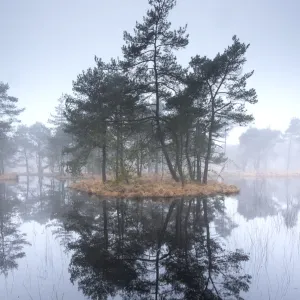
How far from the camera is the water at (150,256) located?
4770 mm

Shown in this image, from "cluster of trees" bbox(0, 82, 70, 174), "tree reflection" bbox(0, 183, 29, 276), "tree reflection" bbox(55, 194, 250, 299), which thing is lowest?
"tree reflection" bbox(0, 183, 29, 276)

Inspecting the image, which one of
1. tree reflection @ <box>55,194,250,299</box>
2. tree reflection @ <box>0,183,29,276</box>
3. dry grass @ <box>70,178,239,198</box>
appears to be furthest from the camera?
dry grass @ <box>70,178,239,198</box>

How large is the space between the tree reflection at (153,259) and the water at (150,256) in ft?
0.07

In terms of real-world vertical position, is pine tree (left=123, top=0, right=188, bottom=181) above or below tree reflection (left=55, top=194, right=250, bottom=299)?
above

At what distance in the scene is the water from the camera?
477 cm

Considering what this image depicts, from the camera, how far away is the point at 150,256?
6453 millimetres

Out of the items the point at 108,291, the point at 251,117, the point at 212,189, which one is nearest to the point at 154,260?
the point at 108,291

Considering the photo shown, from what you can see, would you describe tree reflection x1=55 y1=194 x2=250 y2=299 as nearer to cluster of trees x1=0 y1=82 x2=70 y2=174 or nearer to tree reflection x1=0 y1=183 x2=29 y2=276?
tree reflection x1=0 y1=183 x2=29 y2=276

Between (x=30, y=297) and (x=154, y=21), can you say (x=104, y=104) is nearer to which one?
(x=154, y=21)

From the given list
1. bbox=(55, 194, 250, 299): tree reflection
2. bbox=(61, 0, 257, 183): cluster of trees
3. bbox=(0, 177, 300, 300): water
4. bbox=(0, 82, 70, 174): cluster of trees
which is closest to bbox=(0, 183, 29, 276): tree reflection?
bbox=(0, 177, 300, 300): water

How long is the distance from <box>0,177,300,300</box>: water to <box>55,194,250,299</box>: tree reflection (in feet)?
0.07

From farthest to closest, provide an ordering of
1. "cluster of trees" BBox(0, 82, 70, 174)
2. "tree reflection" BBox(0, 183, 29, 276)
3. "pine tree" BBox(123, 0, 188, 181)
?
"cluster of trees" BBox(0, 82, 70, 174) < "pine tree" BBox(123, 0, 188, 181) < "tree reflection" BBox(0, 183, 29, 276)

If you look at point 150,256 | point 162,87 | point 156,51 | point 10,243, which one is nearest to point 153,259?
point 150,256

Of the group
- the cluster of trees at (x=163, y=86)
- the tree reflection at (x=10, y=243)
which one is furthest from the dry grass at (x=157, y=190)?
the tree reflection at (x=10, y=243)
